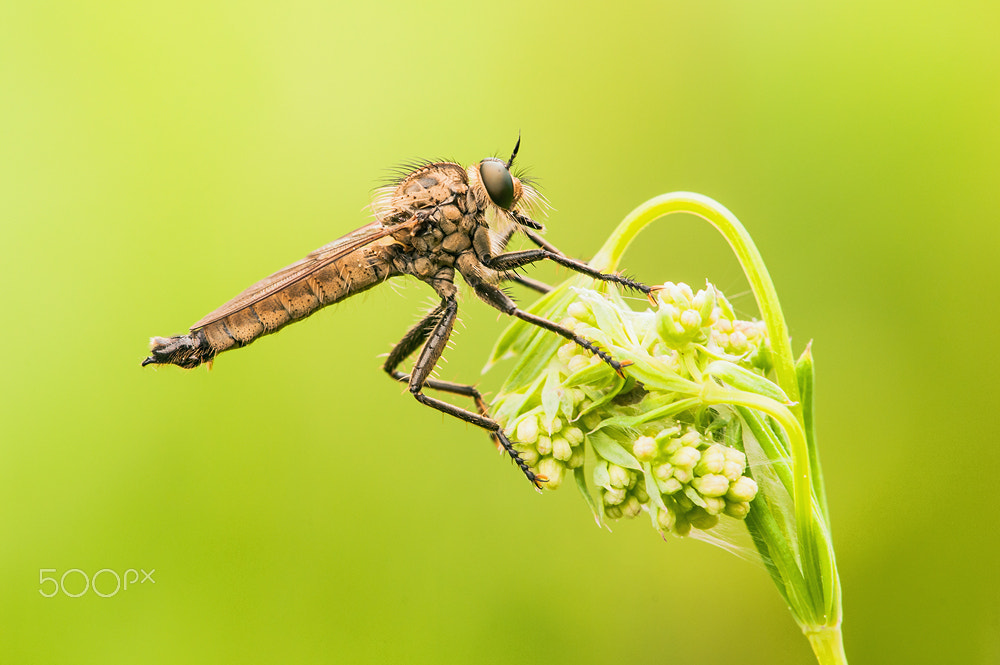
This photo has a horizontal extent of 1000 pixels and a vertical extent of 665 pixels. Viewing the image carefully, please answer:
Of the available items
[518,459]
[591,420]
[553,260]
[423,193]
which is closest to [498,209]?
[423,193]

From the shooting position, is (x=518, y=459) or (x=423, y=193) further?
(x=423, y=193)

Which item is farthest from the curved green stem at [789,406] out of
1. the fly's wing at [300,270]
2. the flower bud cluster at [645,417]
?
the fly's wing at [300,270]

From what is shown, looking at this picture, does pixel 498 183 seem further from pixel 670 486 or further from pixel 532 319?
pixel 670 486

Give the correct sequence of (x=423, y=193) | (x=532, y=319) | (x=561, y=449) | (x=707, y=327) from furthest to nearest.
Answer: (x=423, y=193) < (x=532, y=319) < (x=561, y=449) < (x=707, y=327)

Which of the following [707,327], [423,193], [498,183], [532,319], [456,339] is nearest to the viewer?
[707,327]

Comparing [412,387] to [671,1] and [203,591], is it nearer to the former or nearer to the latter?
[203,591]

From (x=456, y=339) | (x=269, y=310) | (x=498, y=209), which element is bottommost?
(x=456, y=339)

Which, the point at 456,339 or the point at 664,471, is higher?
the point at 456,339
